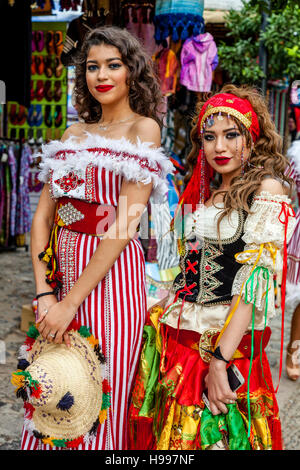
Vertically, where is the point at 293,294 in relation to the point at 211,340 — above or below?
below

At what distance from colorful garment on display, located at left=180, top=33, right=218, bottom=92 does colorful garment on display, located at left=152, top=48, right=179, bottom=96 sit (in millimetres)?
90

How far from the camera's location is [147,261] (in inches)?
157

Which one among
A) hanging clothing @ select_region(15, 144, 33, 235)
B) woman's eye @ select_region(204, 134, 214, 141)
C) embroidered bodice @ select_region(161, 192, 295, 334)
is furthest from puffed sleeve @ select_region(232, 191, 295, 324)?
hanging clothing @ select_region(15, 144, 33, 235)

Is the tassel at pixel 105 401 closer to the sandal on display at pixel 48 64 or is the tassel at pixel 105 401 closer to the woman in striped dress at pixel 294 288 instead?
the woman in striped dress at pixel 294 288

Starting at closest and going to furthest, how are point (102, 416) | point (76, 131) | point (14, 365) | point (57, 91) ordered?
point (102, 416) < point (76, 131) < point (14, 365) < point (57, 91)

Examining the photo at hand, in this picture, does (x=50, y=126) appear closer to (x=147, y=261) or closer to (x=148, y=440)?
(x=147, y=261)

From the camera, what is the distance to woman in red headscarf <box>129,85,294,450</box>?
65.7 inches

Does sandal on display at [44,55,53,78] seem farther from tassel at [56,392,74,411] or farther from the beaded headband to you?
tassel at [56,392,74,411]

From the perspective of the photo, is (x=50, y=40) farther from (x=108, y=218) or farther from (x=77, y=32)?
(x=108, y=218)

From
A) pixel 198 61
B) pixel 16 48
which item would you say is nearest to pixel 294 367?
pixel 198 61

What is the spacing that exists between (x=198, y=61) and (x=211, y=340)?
294 centimetres

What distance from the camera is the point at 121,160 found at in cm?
174

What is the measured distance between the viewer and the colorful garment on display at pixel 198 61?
4031 mm

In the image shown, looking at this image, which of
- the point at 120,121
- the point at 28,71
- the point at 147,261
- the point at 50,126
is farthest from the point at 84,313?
the point at 50,126
